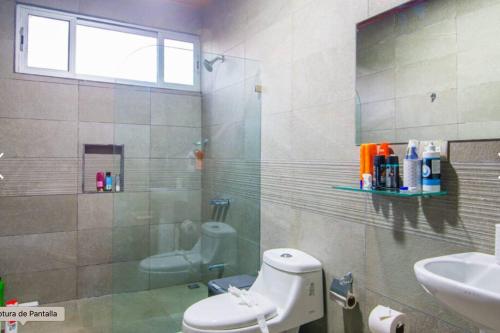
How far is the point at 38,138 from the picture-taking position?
2682 mm

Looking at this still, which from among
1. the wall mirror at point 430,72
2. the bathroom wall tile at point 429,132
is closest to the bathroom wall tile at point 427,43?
the wall mirror at point 430,72

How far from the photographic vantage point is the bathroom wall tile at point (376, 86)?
150 cm

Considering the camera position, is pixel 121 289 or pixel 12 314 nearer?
pixel 12 314

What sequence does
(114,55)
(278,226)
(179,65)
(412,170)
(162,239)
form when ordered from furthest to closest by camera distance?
(114,55), (179,65), (162,239), (278,226), (412,170)

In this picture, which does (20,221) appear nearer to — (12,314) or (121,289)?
(12,314)

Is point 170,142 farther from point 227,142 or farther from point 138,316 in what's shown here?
point 138,316

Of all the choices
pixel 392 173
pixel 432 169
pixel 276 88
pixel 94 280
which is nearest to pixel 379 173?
pixel 392 173

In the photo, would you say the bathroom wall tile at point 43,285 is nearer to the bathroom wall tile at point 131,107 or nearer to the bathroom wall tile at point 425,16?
the bathroom wall tile at point 131,107

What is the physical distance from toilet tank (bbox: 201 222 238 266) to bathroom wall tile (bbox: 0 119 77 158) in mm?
1317

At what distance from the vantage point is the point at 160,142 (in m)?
2.49

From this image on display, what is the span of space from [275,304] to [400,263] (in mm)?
701

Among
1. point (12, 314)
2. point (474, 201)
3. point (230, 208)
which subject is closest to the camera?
point (474, 201)

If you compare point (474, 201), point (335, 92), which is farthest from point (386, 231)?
point (335, 92)

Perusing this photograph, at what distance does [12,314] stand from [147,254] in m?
1.01
